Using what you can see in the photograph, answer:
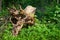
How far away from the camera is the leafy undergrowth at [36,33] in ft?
23.4

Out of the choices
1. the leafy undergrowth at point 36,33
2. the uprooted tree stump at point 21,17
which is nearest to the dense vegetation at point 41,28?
the leafy undergrowth at point 36,33

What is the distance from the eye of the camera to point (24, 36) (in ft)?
23.8

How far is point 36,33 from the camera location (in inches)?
288

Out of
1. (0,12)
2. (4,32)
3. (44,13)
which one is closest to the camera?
(4,32)

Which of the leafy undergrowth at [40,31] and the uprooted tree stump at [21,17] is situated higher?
the uprooted tree stump at [21,17]

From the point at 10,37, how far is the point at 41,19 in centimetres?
190

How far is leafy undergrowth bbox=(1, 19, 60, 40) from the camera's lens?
712 centimetres

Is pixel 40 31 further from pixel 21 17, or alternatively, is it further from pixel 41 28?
pixel 21 17

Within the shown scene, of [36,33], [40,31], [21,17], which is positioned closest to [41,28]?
[40,31]

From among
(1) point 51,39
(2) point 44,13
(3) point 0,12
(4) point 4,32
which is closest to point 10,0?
(3) point 0,12

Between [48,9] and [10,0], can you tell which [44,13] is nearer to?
[48,9]

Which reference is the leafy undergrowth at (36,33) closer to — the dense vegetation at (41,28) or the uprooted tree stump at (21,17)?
the dense vegetation at (41,28)

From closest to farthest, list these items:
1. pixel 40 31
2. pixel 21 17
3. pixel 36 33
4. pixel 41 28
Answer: pixel 36 33 → pixel 40 31 → pixel 41 28 → pixel 21 17

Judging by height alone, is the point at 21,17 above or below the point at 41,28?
above
